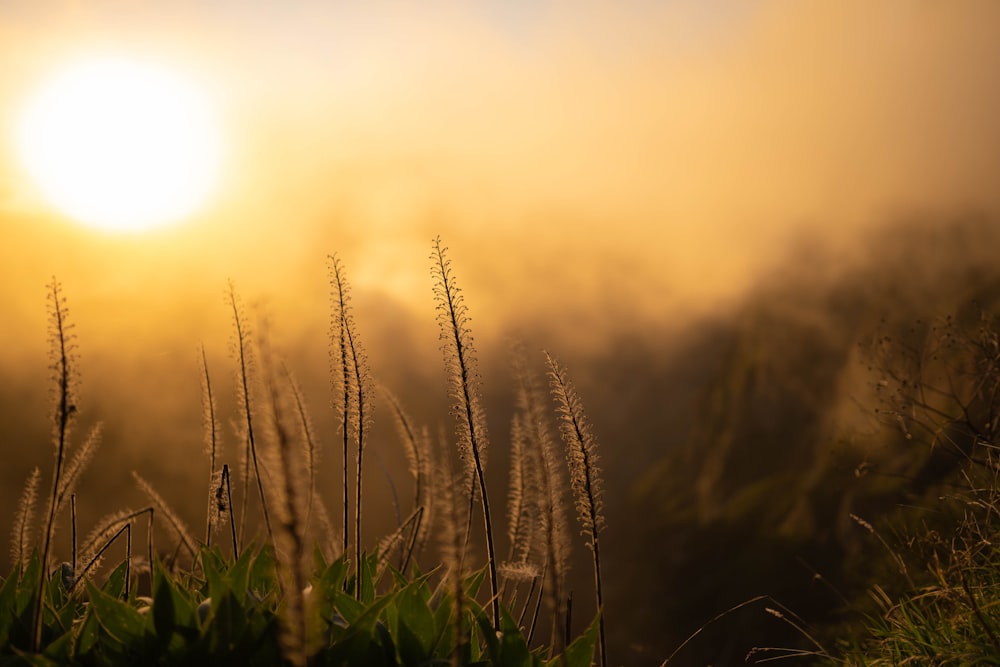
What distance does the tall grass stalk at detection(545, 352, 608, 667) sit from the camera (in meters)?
3.05

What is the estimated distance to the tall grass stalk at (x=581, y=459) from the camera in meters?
3.05

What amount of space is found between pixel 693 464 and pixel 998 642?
6481 inches

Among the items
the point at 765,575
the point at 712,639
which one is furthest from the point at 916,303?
the point at 712,639

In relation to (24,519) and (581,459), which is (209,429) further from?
(581,459)

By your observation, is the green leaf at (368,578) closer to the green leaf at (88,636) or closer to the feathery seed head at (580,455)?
the green leaf at (88,636)

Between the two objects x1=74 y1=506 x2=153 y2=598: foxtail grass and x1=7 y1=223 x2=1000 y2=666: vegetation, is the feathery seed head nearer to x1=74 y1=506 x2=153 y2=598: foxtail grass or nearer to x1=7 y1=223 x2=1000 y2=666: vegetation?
x1=7 y1=223 x2=1000 y2=666: vegetation

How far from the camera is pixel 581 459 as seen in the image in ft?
10.1

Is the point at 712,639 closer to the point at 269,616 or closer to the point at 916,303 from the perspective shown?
the point at 916,303

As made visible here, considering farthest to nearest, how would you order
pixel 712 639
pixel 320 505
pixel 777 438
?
pixel 777 438 → pixel 712 639 → pixel 320 505

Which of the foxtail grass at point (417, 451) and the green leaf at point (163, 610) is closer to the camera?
the green leaf at point (163, 610)

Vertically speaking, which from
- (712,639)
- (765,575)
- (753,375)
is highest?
(753,375)

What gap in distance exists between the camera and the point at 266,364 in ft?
5.49

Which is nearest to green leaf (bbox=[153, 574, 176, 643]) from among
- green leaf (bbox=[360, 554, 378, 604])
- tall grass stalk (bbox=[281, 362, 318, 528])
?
green leaf (bbox=[360, 554, 378, 604])

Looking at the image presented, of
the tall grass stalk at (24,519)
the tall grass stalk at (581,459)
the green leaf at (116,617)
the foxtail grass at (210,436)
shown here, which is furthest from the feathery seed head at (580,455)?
the tall grass stalk at (24,519)
